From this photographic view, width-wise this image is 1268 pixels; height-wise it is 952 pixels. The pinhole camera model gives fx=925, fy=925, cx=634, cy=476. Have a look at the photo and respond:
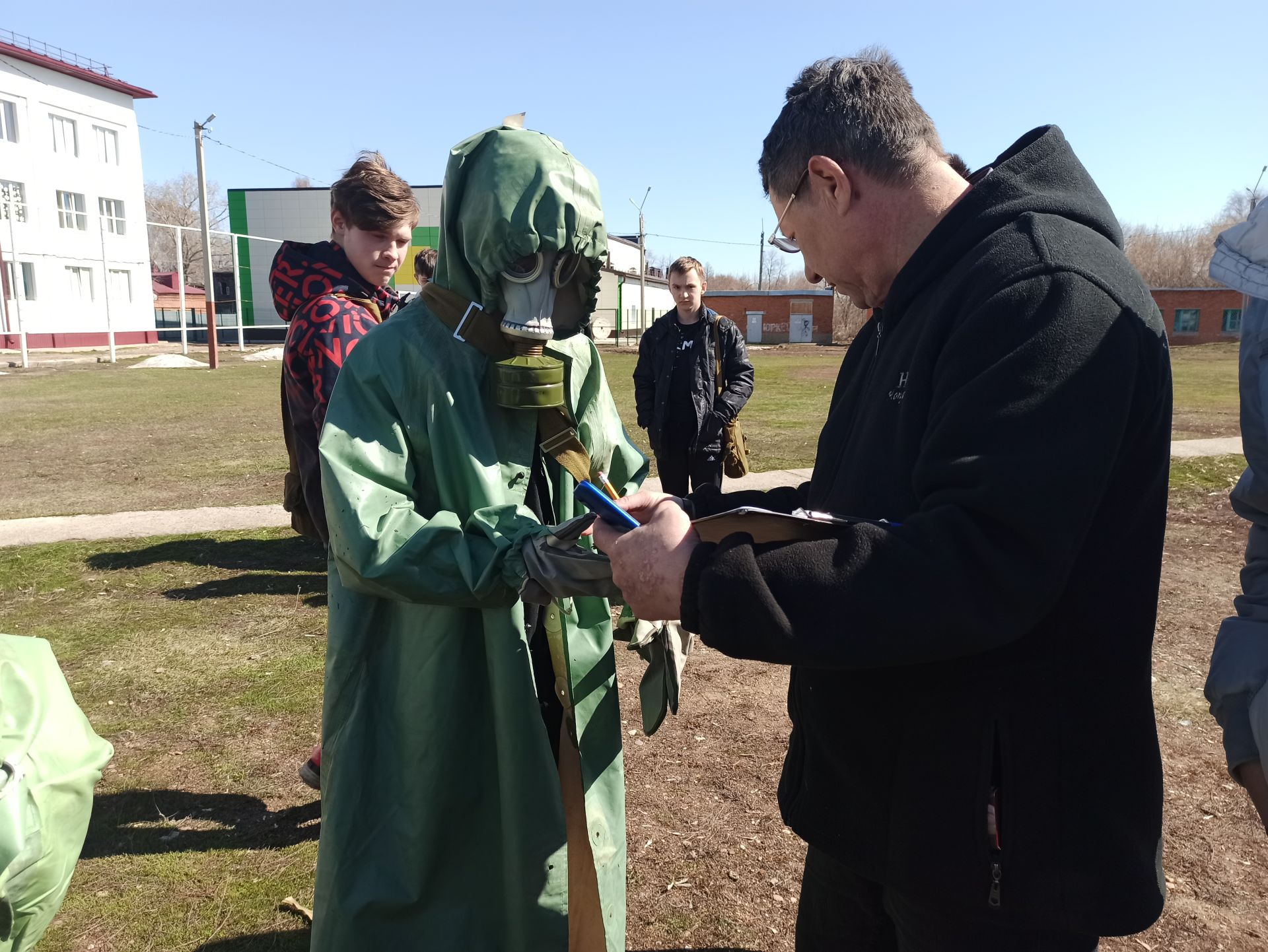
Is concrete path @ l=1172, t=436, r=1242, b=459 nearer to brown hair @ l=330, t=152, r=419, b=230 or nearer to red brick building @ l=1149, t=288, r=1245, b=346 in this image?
brown hair @ l=330, t=152, r=419, b=230

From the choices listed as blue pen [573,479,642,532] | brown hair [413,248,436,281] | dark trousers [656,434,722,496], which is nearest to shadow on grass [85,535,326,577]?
brown hair [413,248,436,281]

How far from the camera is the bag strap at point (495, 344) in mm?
1942

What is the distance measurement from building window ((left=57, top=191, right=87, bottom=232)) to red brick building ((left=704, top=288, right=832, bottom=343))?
2702 cm

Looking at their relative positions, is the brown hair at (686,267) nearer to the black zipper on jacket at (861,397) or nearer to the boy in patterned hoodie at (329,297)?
the boy in patterned hoodie at (329,297)

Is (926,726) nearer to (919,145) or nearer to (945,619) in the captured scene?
(945,619)

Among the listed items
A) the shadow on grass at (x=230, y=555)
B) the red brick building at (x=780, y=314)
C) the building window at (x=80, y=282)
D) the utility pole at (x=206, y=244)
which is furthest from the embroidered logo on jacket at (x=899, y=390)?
the red brick building at (x=780, y=314)

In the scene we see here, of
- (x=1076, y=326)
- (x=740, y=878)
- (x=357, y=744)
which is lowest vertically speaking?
(x=740, y=878)

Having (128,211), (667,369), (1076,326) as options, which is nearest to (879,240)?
(1076,326)

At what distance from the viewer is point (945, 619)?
1.13m

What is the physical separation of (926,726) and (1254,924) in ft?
6.93

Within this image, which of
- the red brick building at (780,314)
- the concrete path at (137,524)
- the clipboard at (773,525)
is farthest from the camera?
the red brick building at (780,314)

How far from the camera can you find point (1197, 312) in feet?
140

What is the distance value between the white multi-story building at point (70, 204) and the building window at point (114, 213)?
0.12 ft

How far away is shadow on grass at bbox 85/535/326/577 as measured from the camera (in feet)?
20.8
